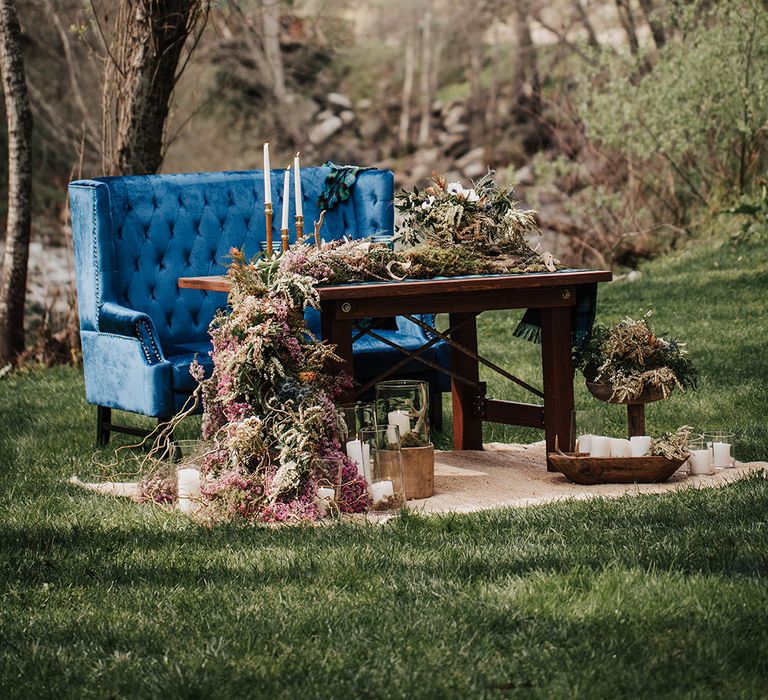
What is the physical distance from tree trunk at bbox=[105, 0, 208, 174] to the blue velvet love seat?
5.33ft

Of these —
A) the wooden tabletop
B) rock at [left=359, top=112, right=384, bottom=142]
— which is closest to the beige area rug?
the wooden tabletop

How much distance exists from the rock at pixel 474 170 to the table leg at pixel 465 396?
2119 centimetres

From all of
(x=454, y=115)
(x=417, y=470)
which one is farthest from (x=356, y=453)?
(x=454, y=115)

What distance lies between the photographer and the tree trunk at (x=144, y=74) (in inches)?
325

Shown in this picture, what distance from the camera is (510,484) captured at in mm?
5570

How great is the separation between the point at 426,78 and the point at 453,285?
27.2m

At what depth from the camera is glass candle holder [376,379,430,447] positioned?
17.9ft

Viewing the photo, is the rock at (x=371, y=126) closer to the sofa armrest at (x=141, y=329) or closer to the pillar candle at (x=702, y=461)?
the sofa armrest at (x=141, y=329)

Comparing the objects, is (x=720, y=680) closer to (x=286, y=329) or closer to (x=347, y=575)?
(x=347, y=575)

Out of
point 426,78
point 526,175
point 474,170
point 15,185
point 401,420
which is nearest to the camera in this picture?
point 401,420

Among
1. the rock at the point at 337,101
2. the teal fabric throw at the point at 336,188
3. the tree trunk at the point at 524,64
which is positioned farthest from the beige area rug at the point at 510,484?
the rock at the point at 337,101

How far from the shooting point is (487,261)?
5.68 metres

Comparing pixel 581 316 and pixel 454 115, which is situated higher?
pixel 454 115

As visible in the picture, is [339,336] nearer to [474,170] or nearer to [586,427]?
[586,427]
